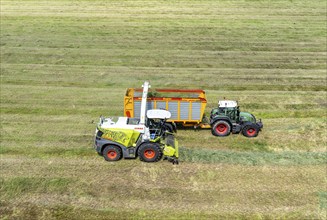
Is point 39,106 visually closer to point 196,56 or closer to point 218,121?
point 218,121

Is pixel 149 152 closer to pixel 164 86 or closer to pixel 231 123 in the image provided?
pixel 231 123

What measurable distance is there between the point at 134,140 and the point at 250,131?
5475mm

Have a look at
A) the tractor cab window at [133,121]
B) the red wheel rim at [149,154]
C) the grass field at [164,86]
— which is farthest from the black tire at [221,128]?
the tractor cab window at [133,121]

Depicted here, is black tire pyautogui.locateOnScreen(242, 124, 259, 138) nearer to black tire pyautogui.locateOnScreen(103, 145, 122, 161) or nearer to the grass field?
the grass field

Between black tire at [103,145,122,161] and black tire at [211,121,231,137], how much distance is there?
4.51 metres

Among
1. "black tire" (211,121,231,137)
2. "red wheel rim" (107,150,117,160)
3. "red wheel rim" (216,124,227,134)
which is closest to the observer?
"red wheel rim" (107,150,117,160)

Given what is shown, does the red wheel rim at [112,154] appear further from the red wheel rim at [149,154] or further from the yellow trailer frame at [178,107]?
the yellow trailer frame at [178,107]

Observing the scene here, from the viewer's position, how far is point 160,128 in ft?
44.1

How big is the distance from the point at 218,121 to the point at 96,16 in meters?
27.1

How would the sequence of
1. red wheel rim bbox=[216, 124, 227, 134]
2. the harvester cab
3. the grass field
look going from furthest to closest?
red wheel rim bbox=[216, 124, 227, 134], the harvester cab, the grass field

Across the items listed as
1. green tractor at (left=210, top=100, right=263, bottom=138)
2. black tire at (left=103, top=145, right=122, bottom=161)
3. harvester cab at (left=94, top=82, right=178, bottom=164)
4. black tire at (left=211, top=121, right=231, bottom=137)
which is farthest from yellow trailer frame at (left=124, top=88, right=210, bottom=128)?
black tire at (left=103, top=145, right=122, bottom=161)

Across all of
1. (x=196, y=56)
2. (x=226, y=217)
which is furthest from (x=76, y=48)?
(x=226, y=217)

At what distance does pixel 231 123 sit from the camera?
14875 millimetres

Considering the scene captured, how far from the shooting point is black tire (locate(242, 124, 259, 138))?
14.8 metres
